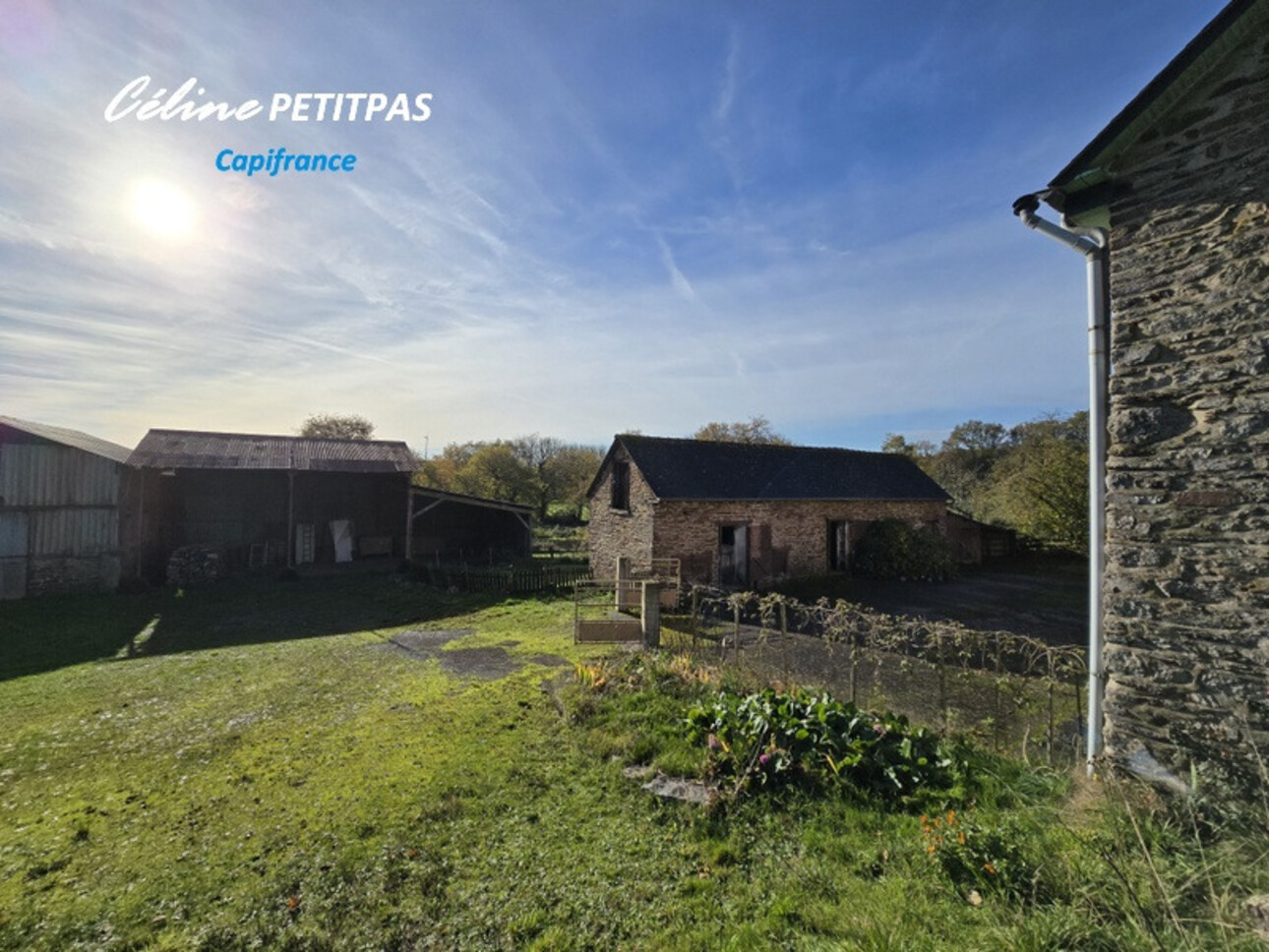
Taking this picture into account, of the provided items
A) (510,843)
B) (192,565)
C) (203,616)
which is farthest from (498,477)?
(510,843)

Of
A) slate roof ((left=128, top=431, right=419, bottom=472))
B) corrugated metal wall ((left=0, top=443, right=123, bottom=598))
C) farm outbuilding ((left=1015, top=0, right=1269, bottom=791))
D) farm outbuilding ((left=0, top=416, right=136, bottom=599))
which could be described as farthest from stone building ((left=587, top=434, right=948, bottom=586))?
corrugated metal wall ((left=0, top=443, right=123, bottom=598))

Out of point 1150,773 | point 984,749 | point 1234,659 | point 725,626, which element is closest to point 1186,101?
point 1234,659

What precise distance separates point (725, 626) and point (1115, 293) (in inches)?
361

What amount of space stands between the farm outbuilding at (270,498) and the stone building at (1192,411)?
21.2m

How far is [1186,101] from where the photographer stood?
3.97 meters

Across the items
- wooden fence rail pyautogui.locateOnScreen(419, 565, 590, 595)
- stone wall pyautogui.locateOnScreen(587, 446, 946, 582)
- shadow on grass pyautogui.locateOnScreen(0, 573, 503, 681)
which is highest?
stone wall pyautogui.locateOnScreen(587, 446, 946, 582)

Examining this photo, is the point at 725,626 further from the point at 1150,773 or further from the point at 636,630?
the point at 1150,773

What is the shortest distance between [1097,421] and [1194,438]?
717 millimetres

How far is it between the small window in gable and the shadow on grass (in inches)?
198

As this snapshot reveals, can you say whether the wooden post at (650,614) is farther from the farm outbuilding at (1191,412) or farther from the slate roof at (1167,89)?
the slate roof at (1167,89)

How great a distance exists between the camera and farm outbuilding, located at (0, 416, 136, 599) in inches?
610

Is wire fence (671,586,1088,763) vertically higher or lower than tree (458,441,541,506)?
lower

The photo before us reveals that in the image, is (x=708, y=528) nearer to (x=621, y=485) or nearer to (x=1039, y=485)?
(x=621, y=485)

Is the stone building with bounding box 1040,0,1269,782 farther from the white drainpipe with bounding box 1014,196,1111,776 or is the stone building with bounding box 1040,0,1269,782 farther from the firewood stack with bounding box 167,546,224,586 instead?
the firewood stack with bounding box 167,546,224,586
